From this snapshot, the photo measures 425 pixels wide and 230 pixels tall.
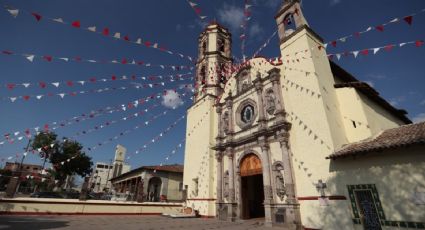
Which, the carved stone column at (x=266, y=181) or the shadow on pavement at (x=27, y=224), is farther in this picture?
the carved stone column at (x=266, y=181)

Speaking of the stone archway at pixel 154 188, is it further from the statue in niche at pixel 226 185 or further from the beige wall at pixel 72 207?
the statue in niche at pixel 226 185

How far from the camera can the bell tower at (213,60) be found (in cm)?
1889

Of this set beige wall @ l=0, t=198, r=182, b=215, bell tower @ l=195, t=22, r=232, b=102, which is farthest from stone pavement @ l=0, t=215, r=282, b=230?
bell tower @ l=195, t=22, r=232, b=102

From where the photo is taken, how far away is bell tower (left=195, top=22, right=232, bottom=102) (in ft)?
62.0

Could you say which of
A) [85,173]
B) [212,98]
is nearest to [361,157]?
[212,98]

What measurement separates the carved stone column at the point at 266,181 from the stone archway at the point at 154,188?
17058 mm

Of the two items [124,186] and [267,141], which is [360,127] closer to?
[267,141]

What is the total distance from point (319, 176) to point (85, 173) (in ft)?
116

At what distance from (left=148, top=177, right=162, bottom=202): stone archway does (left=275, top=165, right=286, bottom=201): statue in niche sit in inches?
700

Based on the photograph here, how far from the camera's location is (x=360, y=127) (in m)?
10.2

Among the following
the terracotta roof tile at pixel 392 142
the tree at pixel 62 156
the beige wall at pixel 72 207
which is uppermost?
the tree at pixel 62 156

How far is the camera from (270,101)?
12.9 metres

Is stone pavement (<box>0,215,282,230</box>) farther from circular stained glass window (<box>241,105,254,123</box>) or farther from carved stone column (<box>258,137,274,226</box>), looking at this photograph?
circular stained glass window (<box>241,105,254,123</box>)

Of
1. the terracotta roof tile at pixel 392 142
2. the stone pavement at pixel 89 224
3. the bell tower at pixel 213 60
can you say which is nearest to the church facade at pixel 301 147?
the terracotta roof tile at pixel 392 142
